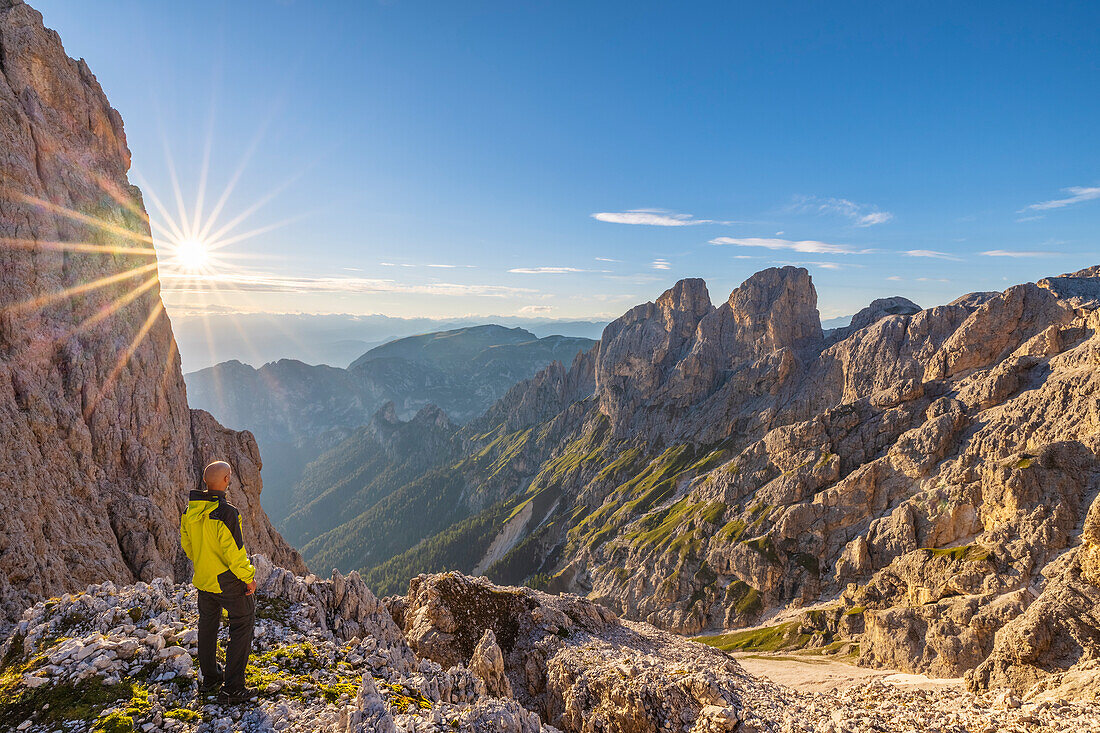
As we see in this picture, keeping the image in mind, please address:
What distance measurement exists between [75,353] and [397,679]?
42155mm

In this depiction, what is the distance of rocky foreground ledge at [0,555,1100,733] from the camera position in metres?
12.1

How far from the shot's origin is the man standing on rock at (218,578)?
41.6 feet

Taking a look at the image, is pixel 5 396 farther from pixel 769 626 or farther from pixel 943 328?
pixel 943 328

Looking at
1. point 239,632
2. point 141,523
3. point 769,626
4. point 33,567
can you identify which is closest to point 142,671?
point 239,632

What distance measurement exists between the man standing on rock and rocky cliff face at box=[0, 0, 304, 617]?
20.8 m

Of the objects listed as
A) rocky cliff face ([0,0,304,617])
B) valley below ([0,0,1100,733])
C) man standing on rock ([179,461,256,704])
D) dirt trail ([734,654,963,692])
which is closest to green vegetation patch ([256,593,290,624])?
valley below ([0,0,1100,733])

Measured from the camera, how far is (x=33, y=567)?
86.1 ft

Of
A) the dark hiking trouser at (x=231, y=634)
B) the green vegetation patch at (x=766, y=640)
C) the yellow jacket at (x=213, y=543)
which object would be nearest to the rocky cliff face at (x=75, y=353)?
the dark hiking trouser at (x=231, y=634)

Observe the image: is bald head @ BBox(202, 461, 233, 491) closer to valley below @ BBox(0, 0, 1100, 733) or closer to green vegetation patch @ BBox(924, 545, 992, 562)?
valley below @ BBox(0, 0, 1100, 733)

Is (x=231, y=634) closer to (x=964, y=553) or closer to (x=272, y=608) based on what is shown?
(x=272, y=608)

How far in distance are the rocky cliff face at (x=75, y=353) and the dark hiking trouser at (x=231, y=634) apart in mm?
20582

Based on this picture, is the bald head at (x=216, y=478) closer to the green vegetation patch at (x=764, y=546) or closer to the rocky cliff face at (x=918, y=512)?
the rocky cliff face at (x=918, y=512)

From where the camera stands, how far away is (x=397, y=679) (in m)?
18.4

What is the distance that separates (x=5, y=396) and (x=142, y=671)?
1279 inches
